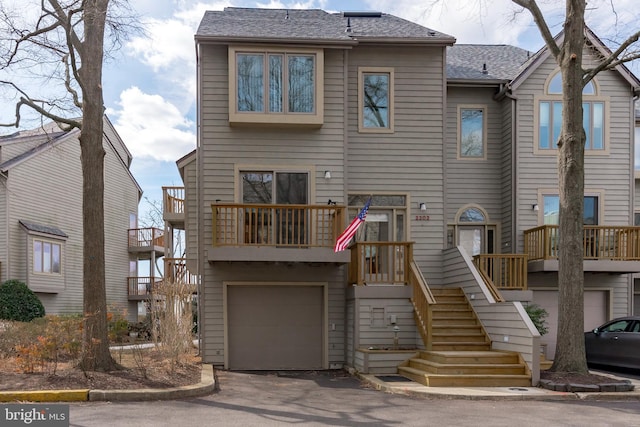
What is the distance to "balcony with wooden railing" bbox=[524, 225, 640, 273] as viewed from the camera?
15406 mm

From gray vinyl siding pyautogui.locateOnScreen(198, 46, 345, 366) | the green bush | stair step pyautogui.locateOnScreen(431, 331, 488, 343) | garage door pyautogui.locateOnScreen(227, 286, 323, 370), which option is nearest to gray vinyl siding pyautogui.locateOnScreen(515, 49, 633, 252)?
stair step pyautogui.locateOnScreen(431, 331, 488, 343)

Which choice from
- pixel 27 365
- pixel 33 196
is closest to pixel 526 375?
pixel 27 365

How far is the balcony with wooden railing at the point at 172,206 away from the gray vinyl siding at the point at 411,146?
18.0 feet

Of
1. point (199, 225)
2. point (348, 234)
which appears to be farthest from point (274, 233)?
point (199, 225)

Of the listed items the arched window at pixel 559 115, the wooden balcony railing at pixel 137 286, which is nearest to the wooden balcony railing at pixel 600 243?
the arched window at pixel 559 115

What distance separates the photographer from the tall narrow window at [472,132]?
16875 mm

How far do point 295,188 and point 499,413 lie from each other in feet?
24.5

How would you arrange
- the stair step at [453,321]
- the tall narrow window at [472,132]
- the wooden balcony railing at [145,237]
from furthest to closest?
the wooden balcony railing at [145,237] → the tall narrow window at [472,132] → the stair step at [453,321]

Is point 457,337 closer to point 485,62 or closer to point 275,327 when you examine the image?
point 275,327

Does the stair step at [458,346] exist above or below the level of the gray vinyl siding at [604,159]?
below

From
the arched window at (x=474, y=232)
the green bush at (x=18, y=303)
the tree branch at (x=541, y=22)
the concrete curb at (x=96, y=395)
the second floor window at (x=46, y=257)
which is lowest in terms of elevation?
the green bush at (x=18, y=303)

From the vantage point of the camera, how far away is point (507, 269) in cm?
1524

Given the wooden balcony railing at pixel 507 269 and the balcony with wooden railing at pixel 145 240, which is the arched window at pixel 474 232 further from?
the balcony with wooden railing at pixel 145 240

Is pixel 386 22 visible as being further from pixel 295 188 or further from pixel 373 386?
pixel 373 386
